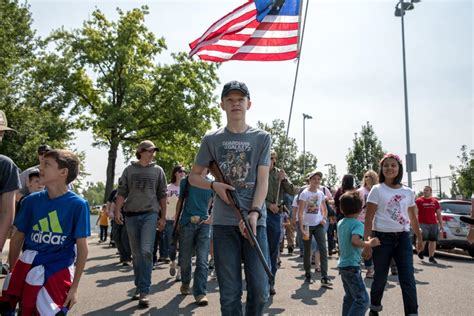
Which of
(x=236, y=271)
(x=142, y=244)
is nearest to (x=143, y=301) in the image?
(x=142, y=244)

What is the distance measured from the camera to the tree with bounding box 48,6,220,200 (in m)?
29.0

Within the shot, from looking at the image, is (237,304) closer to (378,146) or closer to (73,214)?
(73,214)

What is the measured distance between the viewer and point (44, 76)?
94.7 feet

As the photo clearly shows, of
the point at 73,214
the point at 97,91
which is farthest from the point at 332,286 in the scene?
the point at 97,91

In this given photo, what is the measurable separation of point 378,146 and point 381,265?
139 ft

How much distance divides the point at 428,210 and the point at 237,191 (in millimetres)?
9940

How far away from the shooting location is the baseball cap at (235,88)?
3711 millimetres

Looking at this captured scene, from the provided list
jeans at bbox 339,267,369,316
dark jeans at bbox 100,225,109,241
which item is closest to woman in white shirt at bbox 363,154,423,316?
jeans at bbox 339,267,369,316

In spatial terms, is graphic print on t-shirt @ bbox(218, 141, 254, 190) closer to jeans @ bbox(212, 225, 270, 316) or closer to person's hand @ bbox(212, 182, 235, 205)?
person's hand @ bbox(212, 182, 235, 205)

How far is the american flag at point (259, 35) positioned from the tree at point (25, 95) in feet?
59.2

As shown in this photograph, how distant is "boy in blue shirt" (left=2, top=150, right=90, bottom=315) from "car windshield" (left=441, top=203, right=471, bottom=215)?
13.1 metres

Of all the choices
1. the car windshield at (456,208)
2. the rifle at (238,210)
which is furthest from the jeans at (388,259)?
the car windshield at (456,208)

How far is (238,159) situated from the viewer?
3625 mm

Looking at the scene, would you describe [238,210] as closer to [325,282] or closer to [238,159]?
[238,159]
